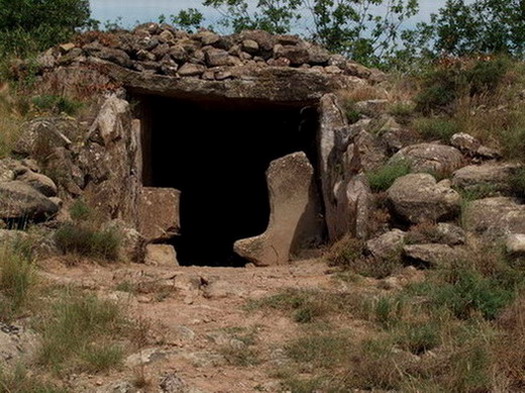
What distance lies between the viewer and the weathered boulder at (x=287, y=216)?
1017cm

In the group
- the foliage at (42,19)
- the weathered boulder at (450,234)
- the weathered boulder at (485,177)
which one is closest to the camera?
the weathered boulder at (450,234)

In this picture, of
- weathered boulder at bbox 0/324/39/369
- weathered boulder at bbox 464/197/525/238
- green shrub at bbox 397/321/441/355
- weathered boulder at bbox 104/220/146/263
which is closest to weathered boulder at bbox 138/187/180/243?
weathered boulder at bbox 104/220/146/263

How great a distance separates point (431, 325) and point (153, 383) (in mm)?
1993

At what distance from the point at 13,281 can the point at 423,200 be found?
398cm

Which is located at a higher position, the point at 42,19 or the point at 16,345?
the point at 42,19

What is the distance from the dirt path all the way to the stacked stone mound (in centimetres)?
378

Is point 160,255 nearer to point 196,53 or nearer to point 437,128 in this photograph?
point 196,53

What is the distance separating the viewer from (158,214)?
1105cm

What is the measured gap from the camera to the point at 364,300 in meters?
6.28

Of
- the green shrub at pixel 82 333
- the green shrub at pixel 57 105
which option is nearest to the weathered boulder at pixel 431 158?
the green shrub at pixel 57 105

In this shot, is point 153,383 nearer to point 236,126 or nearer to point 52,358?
point 52,358

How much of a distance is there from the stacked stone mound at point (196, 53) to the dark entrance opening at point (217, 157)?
0.53 m

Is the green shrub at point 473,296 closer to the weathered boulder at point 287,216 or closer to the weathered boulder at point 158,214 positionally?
the weathered boulder at point 287,216

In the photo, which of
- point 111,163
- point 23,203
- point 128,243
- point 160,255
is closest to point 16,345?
point 23,203
